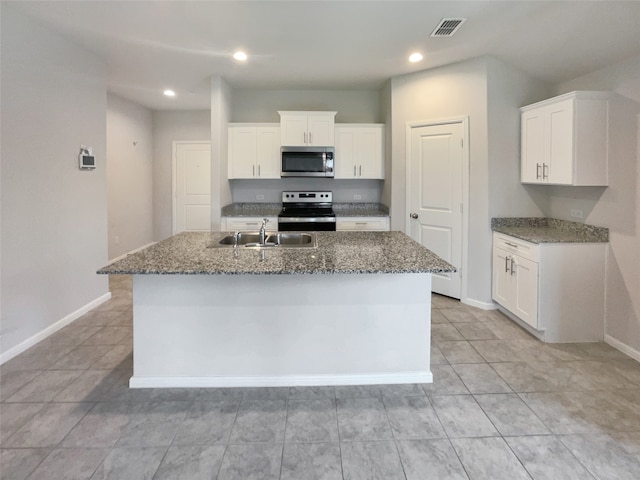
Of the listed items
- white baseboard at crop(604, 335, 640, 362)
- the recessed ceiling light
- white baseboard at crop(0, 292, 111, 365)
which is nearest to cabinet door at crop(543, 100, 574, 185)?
white baseboard at crop(604, 335, 640, 362)

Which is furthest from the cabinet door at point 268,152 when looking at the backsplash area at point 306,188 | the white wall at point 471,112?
the white wall at point 471,112

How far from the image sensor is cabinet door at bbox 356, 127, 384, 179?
5.09 m

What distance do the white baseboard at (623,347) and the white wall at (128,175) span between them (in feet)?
20.3

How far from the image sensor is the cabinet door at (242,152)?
5.05 meters

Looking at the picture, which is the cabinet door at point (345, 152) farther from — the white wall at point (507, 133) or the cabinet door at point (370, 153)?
the white wall at point (507, 133)

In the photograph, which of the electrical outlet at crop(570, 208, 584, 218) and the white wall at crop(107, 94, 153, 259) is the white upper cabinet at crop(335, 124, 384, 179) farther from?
the white wall at crop(107, 94, 153, 259)

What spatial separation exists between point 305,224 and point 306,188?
900 mm

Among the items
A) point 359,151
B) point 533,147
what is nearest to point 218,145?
point 359,151

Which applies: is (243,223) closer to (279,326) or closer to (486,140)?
(279,326)

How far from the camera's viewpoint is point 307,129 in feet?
16.4

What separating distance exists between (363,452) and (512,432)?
0.81 meters

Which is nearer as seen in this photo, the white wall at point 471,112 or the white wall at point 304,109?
the white wall at point 471,112

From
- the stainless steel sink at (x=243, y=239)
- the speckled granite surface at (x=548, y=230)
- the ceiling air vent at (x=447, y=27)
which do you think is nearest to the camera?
the stainless steel sink at (x=243, y=239)

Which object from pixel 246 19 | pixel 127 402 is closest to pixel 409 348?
pixel 127 402
